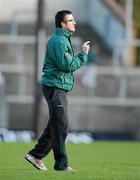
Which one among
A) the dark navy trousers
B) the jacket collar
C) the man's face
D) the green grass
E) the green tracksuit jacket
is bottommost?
Result: the green grass

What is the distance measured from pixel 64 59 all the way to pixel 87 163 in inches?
151

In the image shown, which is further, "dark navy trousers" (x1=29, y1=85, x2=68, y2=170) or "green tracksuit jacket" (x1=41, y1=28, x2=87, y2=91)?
"dark navy trousers" (x1=29, y1=85, x2=68, y2=170)

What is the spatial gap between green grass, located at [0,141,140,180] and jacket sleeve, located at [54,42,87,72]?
1401 millimetres

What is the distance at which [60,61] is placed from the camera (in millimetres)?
14047

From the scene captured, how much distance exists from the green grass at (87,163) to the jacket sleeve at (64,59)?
4.60 feet

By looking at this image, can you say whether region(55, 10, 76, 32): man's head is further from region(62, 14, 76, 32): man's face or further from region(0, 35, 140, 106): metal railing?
region(0, 35, 140, 106): metal railing

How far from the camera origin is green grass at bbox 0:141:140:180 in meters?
13.7

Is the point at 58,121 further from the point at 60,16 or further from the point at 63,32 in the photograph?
the point at 60,16

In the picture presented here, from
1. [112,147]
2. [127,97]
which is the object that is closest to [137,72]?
[127,97]

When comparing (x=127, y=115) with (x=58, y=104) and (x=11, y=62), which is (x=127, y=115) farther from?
(x=58, y=104)

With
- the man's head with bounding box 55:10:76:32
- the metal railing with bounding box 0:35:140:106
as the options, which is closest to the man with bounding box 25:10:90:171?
the man's head with bounding box 55:10:76:32

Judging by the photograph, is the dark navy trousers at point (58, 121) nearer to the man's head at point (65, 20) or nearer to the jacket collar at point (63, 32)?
the jacket collar at point (63, 32)

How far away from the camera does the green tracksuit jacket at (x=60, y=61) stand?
14.1 meters

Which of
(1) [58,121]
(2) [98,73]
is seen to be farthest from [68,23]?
(2) [98,73]
